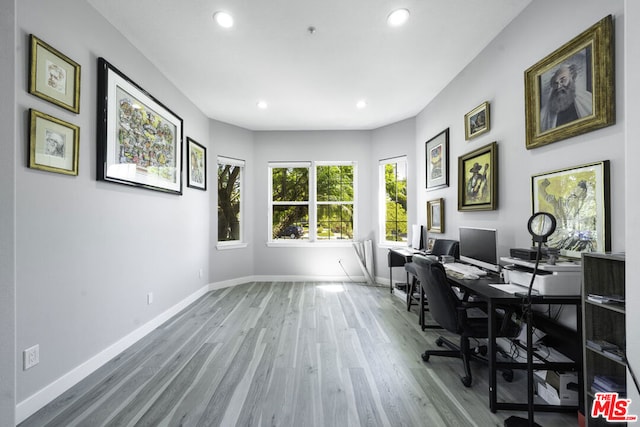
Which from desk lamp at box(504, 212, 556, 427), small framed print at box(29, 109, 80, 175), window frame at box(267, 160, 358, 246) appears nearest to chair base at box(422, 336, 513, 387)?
desk lamp at box(504, 212, 556, 427)

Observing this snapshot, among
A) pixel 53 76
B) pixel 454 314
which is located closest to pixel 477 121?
pixel 454 314

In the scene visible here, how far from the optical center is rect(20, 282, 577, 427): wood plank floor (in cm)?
164

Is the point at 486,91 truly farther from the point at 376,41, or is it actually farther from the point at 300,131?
the point at 300,131

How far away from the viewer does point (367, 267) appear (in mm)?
4875

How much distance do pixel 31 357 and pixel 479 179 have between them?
3.74 metres

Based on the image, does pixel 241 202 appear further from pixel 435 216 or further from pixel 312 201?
pixel 435 216

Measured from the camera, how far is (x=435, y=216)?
12.3 feet

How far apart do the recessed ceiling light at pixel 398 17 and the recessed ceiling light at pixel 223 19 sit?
1.32 meters

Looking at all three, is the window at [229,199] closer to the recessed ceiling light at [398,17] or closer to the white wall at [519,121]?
the recessed ceiling light at [398,17]

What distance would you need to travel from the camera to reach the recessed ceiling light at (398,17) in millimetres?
2150

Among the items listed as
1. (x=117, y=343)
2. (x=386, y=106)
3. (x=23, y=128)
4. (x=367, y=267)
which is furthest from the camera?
(x=367, y=267)

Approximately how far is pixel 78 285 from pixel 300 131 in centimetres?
404

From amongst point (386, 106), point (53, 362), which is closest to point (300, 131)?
point (386, 106)

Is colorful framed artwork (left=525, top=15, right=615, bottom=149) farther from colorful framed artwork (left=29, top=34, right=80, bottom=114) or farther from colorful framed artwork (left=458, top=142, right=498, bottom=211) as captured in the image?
colorful framed artwork (left=29, top=34, right=80, bottom=114)
